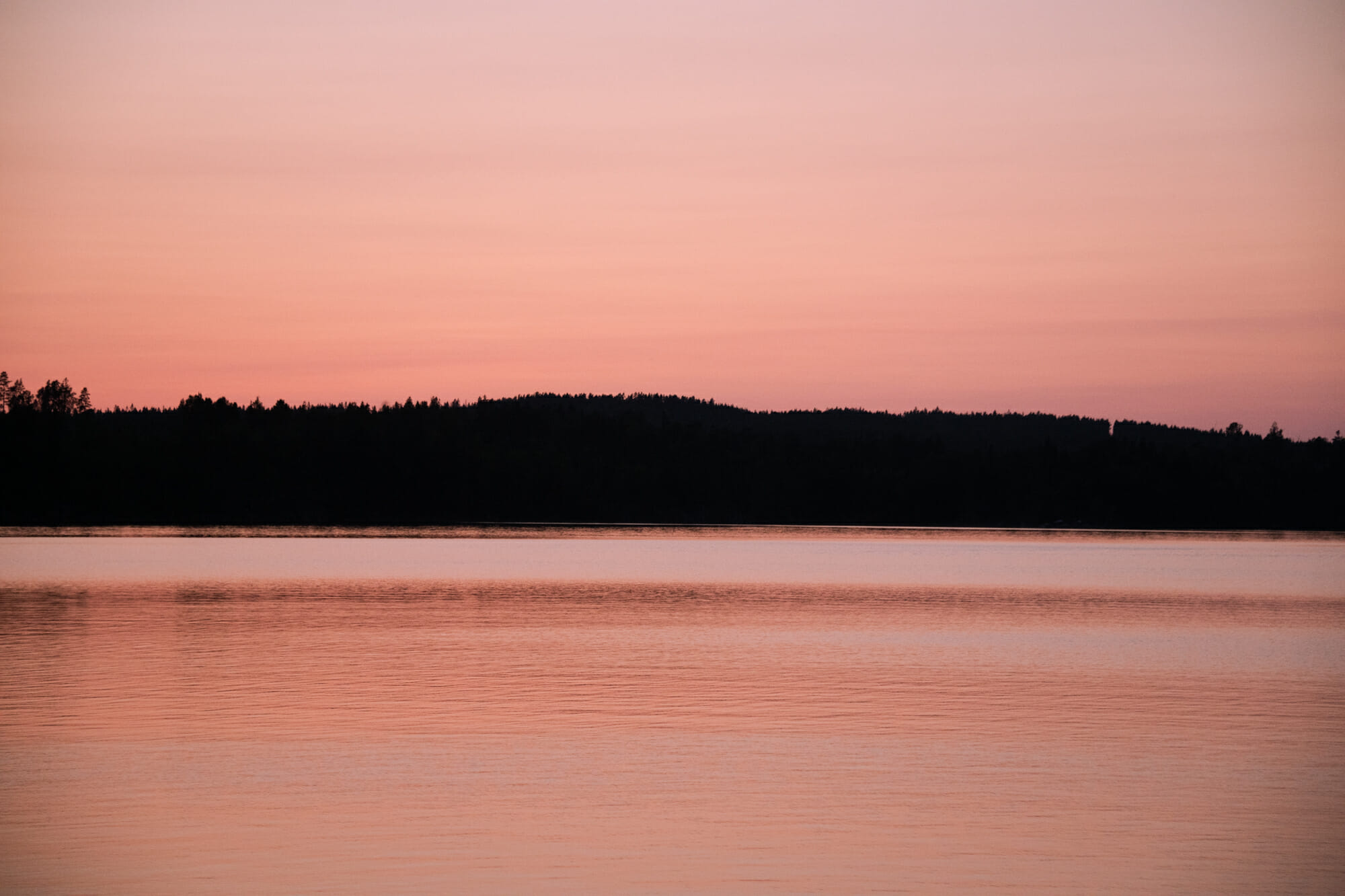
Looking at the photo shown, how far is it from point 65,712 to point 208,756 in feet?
16.8

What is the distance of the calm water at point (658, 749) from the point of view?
15.3 m

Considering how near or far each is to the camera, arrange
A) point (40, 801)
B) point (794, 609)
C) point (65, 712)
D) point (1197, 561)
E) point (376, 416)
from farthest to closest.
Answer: point (376, 416) → point (1197, 561) → point (794, 609) → point (65, 712) → point (40, 801)

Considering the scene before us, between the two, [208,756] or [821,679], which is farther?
[821,679]

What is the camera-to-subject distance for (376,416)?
197125mm

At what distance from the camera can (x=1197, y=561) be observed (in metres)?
96.8

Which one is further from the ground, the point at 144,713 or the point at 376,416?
the point at 376,416

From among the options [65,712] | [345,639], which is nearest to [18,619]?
[345,639]

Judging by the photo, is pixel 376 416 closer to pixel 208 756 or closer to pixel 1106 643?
pixel 1106 643

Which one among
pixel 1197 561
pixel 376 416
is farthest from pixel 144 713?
pixel 376 416

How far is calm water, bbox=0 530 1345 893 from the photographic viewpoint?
604 inches

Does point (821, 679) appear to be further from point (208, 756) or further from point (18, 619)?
point (18, 619)

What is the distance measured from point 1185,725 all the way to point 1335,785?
5180 millimetres

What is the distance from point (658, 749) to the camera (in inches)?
852

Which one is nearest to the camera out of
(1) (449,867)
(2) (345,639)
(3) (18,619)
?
(1) (449,867)
